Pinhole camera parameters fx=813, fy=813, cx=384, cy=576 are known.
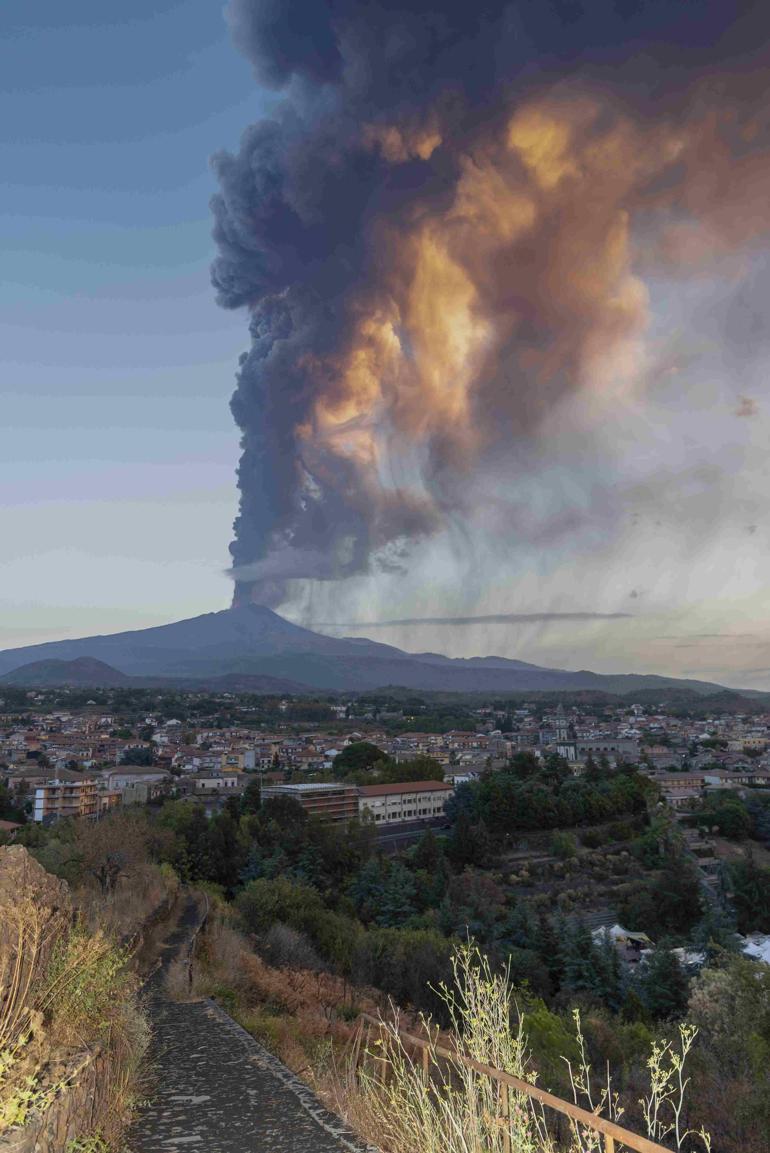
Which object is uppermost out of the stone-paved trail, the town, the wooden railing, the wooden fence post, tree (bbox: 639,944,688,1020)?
the wooden railing

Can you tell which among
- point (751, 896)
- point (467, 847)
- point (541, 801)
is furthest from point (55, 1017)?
point (541, 801)

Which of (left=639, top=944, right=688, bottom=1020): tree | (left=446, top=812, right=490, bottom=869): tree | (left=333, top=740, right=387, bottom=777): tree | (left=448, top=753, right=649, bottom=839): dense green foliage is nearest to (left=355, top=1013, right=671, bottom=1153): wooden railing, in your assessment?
(left=639, top=944, right=688, bottom=1020): tree

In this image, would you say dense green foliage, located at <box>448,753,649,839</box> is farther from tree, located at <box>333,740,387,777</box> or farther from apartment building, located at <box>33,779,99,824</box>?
apartment building, located at <box>33,779,99,824</box>

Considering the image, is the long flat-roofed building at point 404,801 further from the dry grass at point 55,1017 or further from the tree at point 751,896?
the dry grass at point 55,1017

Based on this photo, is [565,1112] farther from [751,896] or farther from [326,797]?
[326,797]

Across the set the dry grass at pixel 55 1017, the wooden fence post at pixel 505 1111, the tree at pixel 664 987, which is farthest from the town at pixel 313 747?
the wooden fence post at pixel 505 1111

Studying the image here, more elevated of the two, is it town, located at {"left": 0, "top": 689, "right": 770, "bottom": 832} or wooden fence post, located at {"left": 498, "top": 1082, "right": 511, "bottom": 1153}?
wooden fence post, located at {"left": 498, "top": 1082, "right": 511, "bottom": 1153}

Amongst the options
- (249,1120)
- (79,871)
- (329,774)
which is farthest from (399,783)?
(249,1120)

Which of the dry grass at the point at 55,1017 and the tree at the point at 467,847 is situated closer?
the dry grass at the point at 55,1017

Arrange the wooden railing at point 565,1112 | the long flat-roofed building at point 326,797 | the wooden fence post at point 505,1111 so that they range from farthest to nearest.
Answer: the long flat-roofed building at point 326,797
the wooden fence post at point 505,1111
the wooden railing at point 565,1112
